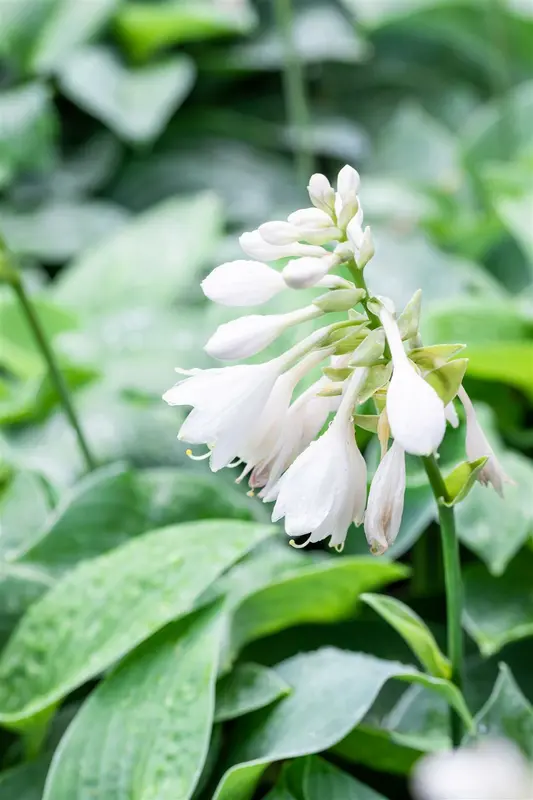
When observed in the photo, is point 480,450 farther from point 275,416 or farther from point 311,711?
point 311,711

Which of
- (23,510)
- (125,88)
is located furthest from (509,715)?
(125,88)

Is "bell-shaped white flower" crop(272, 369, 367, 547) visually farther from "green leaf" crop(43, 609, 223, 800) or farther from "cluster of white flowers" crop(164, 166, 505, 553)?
"green leaf" crop(43, 609, 223, 800)

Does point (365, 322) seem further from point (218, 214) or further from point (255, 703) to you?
point (218, 214)

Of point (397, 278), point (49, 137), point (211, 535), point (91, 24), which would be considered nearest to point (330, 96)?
point (91, 24)

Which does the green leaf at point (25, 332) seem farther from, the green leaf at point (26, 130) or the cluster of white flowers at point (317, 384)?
the cluster of white flowers at point (317, 384)

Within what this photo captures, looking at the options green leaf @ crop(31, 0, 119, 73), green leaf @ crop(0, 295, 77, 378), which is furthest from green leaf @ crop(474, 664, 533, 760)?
green leaf @ crop(31, 0, 119, 73)

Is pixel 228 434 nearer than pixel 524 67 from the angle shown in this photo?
Yes

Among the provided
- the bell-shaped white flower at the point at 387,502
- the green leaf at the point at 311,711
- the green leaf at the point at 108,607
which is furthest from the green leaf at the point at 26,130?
the bell-shaped white flower at the point at 387,502

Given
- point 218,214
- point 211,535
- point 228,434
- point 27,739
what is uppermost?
point 228,434
